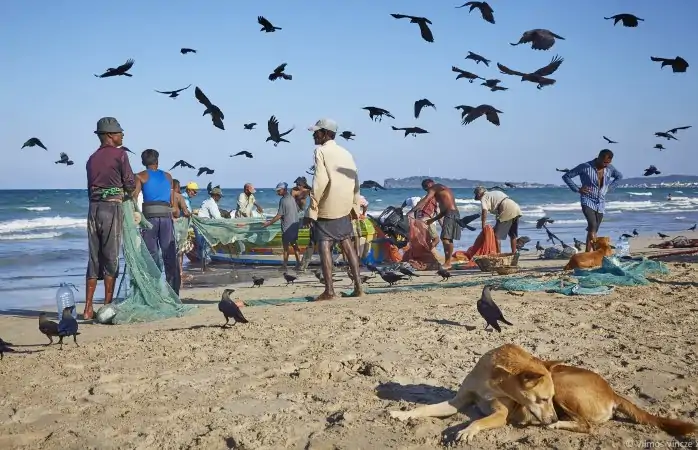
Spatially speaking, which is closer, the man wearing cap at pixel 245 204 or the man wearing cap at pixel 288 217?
the man wearing cap at pixel 288 217

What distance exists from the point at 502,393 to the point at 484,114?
650 cm

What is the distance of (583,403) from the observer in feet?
11.7

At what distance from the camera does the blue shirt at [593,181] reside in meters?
10.9

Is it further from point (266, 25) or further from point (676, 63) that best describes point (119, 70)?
point (676, 63)

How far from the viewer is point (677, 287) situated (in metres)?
8.05

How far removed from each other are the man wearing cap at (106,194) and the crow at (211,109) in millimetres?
2223

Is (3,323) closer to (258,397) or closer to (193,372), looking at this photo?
(193,372)

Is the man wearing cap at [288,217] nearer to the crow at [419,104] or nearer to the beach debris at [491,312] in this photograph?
the crow at [419,104]

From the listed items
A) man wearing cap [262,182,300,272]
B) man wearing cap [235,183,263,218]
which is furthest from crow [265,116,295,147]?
man wearing cap [235,183,263,218]

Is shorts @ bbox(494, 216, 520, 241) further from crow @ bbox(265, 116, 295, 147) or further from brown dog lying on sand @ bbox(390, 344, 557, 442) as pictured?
brown dog lying on sand @ bbox(390, 344, 557, 442)

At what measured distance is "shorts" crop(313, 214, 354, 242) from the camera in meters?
7.97

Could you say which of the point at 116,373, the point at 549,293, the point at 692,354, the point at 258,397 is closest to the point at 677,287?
the point at 549,293

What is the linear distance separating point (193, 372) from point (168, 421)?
0.94 m

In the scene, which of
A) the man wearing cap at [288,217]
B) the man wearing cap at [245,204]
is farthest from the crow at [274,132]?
the man wearing cap at [245,204]
